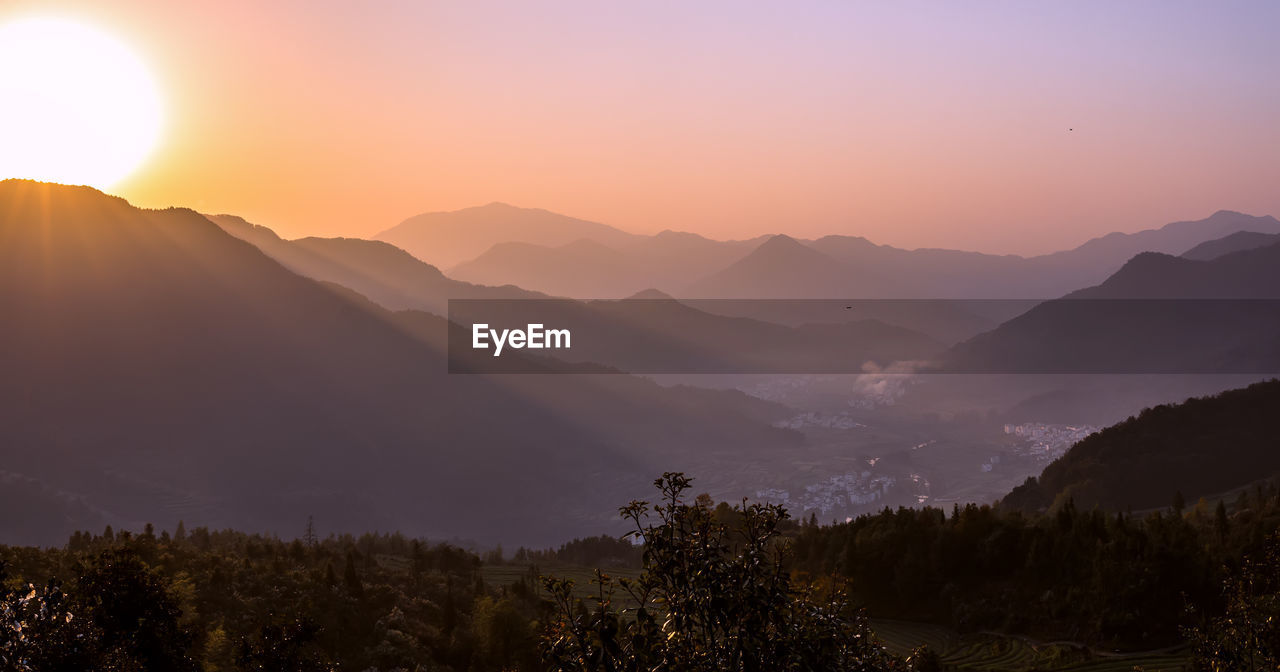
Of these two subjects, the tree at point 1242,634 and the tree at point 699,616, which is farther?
the tree at point 1242,634

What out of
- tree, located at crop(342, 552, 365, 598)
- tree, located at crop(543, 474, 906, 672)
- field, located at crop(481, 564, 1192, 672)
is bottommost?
field, located at crop(481, 564, 1192, 672)

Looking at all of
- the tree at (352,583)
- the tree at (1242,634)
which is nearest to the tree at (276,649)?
the tree at (1242,634)

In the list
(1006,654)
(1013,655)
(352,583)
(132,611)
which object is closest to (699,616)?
(132,611)

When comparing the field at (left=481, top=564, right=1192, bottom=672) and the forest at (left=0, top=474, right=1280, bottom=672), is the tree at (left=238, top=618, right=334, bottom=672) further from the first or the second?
the field at (left=481, top=564, right=1192, bottom=672)

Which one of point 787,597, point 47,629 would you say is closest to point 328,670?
point 47,629

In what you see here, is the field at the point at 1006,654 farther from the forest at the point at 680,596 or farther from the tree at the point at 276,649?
the tree at the point at 276,649

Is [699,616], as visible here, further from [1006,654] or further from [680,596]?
[1006,654]

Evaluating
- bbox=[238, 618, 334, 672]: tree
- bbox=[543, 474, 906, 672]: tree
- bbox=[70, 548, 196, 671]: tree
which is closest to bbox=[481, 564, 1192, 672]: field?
bbox=[70, 548, 196, 671]: tree
